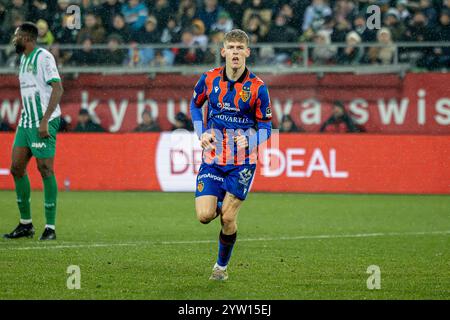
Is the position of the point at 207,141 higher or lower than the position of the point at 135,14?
lower

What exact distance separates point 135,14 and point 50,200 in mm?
10561

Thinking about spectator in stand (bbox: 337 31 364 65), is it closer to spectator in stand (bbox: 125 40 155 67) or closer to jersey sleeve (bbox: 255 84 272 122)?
spectator in stand (bbox: 125 40 155 67)

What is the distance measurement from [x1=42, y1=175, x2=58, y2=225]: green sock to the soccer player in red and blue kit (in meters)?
2.81

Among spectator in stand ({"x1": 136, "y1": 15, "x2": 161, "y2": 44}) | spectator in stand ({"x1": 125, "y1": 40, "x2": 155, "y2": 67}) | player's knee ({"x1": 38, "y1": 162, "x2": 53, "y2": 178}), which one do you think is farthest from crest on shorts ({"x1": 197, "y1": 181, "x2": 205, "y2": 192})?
spectator in stand ({"x1": 136, "y1": 15, "x2": 161, "y2": 44})

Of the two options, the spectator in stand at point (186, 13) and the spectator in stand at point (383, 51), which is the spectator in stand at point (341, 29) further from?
the spectator in stand at point (186, 13)

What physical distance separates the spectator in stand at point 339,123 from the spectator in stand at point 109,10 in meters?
5.13

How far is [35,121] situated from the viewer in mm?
10641

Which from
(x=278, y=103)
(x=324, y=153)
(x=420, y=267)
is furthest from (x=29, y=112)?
(x=278, y=103)

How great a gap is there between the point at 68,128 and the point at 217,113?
11710 mm

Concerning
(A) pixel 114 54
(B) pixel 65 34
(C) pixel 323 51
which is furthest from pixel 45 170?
(B) pixel 65 34

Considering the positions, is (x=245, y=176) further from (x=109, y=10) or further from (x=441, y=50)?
(x=109, y=10)

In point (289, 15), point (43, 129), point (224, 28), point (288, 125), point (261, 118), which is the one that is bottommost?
point (288, 125)

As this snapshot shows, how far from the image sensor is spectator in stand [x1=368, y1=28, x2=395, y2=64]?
1914 cm

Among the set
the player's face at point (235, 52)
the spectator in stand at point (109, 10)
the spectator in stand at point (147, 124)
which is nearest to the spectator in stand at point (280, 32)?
the spectator in stand at point (147, 124)
